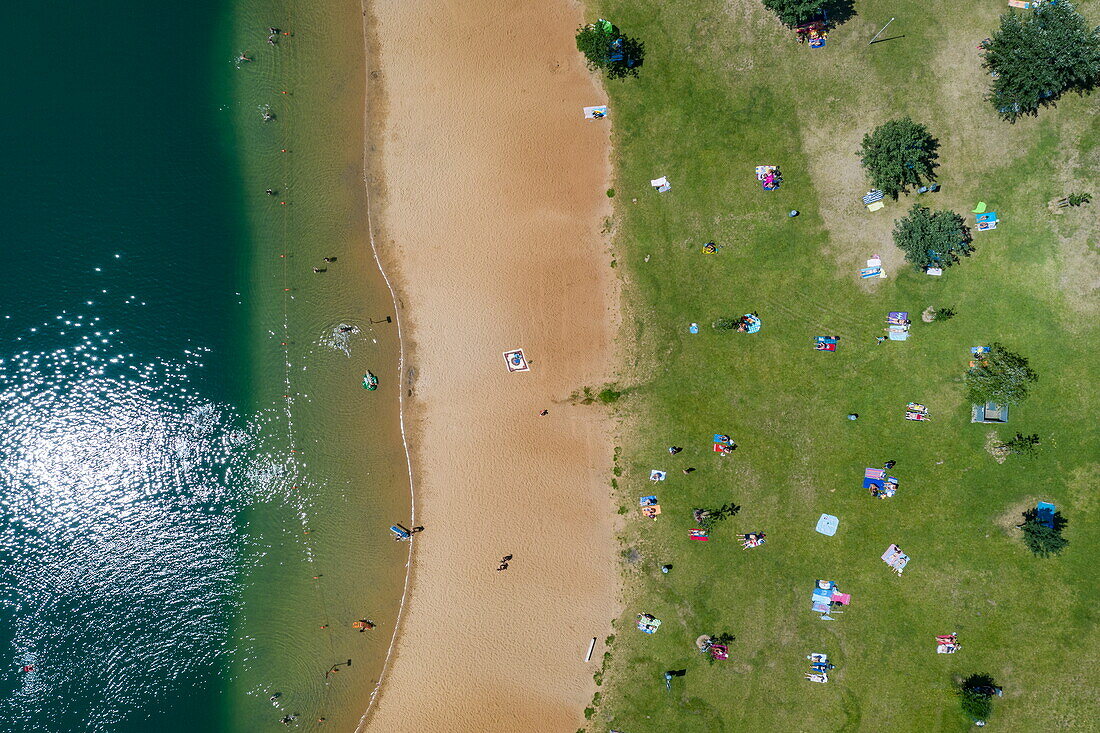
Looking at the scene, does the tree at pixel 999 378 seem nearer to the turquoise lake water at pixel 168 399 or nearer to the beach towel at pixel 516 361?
the beach towel at pixel 516 361

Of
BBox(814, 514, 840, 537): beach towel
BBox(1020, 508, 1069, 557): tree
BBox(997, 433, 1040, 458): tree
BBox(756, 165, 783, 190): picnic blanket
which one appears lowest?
BBox(1020, 508, 1069, 557): tree

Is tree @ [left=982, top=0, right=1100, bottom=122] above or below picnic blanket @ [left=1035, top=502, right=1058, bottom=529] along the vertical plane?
above

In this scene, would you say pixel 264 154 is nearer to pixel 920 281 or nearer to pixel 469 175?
pixel 469 175

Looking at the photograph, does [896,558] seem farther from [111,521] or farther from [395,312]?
[111,521]

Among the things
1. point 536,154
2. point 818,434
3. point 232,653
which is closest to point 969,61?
point 818,434

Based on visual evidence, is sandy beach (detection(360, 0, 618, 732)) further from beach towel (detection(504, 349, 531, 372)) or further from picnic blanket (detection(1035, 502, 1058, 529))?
picnic blanket (detection(1035, 502, 1058, 529))

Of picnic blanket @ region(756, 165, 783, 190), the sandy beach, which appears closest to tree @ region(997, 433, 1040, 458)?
picnic blanket @ region(756, 165, 783, 190)

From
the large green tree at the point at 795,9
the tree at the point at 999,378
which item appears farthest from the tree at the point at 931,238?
the large green tree at the point at 795,9
